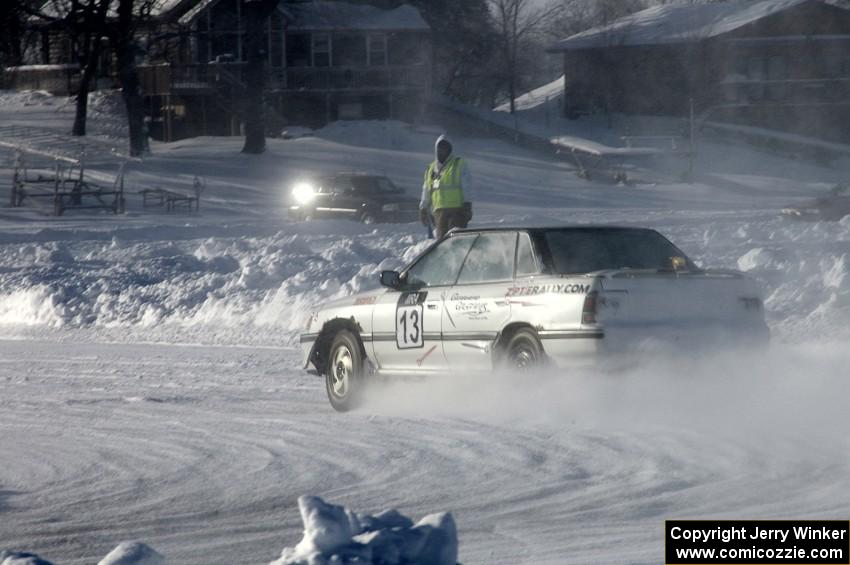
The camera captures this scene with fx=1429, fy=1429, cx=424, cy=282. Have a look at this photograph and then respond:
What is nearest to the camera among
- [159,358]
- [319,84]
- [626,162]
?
[159,358]

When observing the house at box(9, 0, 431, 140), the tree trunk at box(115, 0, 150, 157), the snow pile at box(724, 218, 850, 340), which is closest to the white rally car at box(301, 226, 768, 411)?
the snow pile at box(724, 218, 850, 340)

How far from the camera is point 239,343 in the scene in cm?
1661

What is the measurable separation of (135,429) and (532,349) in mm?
2985

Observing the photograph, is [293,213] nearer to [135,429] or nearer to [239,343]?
[239,343]

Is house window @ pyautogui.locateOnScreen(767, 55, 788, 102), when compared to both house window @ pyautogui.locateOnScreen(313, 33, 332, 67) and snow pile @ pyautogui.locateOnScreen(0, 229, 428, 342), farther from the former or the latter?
snow pile @ pyautogui.locateOnScreen(0, 229, 428, 342)

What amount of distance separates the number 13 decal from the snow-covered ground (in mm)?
409

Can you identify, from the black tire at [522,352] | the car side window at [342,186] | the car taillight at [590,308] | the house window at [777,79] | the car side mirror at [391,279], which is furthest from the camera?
the house window at [777,79]

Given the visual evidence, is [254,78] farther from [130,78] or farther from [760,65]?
[760,65]

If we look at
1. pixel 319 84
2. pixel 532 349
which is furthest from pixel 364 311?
pixel 319 84

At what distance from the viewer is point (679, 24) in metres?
67.0

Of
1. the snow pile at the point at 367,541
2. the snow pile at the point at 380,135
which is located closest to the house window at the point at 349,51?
the snow pile at the point at 380,135

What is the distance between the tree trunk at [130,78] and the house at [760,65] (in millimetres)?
23335

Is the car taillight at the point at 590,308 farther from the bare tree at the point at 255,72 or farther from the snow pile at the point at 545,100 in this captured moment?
the snow pile at the point at 545,100

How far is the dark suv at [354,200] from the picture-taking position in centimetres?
3634
